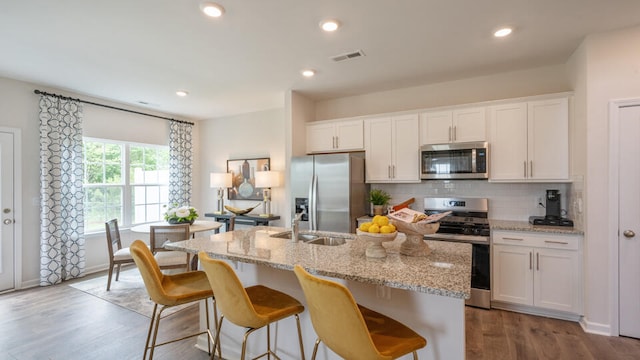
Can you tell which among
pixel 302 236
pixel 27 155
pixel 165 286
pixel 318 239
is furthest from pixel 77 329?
pixel 27 155

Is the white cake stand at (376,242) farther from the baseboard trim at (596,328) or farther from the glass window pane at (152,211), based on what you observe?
the glass window pane at (152,211)

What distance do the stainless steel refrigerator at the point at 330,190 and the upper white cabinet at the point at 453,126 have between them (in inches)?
35.9

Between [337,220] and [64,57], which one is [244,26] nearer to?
[64,57]

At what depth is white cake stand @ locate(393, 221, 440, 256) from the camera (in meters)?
1.83

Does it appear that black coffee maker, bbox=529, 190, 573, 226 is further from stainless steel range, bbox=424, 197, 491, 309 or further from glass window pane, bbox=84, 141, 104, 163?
glass window pane, bbox=84, 141, 104, 163

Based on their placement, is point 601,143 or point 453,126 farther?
point 453,126

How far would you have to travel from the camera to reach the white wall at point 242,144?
17.9ft

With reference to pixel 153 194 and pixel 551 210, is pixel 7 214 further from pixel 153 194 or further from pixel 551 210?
pixel 551 210

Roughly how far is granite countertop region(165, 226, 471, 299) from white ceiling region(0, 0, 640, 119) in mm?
1765

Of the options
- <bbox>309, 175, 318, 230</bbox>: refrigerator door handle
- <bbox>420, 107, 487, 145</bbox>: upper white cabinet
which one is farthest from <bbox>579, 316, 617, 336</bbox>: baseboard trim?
<bbox>309, 175, 318, 230</bbox>: refrigerator door handle

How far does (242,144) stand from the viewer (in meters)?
5.87

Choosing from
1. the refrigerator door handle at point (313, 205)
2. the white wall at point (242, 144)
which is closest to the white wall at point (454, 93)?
the white wall at point (242, 144)

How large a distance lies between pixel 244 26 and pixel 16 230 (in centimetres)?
402

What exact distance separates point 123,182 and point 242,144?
2.08m
